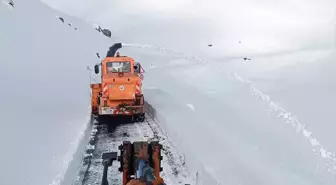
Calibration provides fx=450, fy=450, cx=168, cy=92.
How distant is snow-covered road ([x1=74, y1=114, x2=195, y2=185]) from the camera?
8.42 m

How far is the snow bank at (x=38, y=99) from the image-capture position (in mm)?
8188

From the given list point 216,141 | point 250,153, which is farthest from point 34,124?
point 250,153

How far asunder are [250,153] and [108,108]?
552cm

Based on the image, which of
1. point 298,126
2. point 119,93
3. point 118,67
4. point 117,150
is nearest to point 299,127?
point 298,126

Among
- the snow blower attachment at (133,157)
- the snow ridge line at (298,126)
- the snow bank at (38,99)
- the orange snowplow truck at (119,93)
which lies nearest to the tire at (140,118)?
the orange snowplow truck at (119,93)

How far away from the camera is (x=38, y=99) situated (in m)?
14.3

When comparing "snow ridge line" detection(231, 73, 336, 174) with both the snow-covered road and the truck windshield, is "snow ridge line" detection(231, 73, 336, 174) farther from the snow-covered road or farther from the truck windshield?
the truck windshield

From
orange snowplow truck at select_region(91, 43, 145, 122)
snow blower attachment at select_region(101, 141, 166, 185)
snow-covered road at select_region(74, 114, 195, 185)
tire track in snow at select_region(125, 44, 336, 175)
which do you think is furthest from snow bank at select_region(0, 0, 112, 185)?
tire track in snow at select_region(125, 44, 336, 175)

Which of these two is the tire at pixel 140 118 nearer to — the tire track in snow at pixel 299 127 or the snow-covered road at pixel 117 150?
the snow-covered road at pixel 117 150

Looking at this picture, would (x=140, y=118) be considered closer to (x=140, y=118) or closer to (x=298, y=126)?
(x=140, y=118)

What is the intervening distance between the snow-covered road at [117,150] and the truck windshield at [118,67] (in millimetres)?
1711

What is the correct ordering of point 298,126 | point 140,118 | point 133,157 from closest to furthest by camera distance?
point 133,157 < point 298,126 < point 140,118

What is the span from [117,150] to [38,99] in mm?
4867

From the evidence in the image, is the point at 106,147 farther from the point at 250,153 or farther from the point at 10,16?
the point at 10,16
